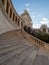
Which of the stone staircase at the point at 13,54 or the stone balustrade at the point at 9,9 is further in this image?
the stone balustrade at the point at 9,9

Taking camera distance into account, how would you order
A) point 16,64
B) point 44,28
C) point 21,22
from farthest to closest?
point 44,28, point 21,22, point 16,64

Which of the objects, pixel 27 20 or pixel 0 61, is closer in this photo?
pixel 0 61

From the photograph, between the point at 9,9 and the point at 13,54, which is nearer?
the point at 13,54

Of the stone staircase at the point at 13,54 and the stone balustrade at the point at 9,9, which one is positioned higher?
the stone balustrade at the point at 9,9

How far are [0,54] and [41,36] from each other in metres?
21.6

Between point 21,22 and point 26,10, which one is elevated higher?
point 26,10

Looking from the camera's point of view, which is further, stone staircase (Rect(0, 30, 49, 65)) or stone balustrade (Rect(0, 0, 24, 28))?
stone balustrade (Rect(0, 0, 24, 28))

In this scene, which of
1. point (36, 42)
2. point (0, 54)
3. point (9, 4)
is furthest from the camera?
point (9, 4)

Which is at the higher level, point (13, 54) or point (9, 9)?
point (9, 9)

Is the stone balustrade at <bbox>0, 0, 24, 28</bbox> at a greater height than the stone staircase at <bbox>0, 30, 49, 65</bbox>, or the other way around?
the stone balustrade at <bbox>0, 0, 24, 28</bbox>

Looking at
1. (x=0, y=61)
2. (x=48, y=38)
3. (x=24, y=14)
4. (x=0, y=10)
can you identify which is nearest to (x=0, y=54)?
(x=0, y=61)

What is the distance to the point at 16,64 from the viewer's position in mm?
3055

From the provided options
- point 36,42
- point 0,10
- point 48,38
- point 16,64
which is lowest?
→ point 48,38

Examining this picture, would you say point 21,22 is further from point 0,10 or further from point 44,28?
point 0,10
